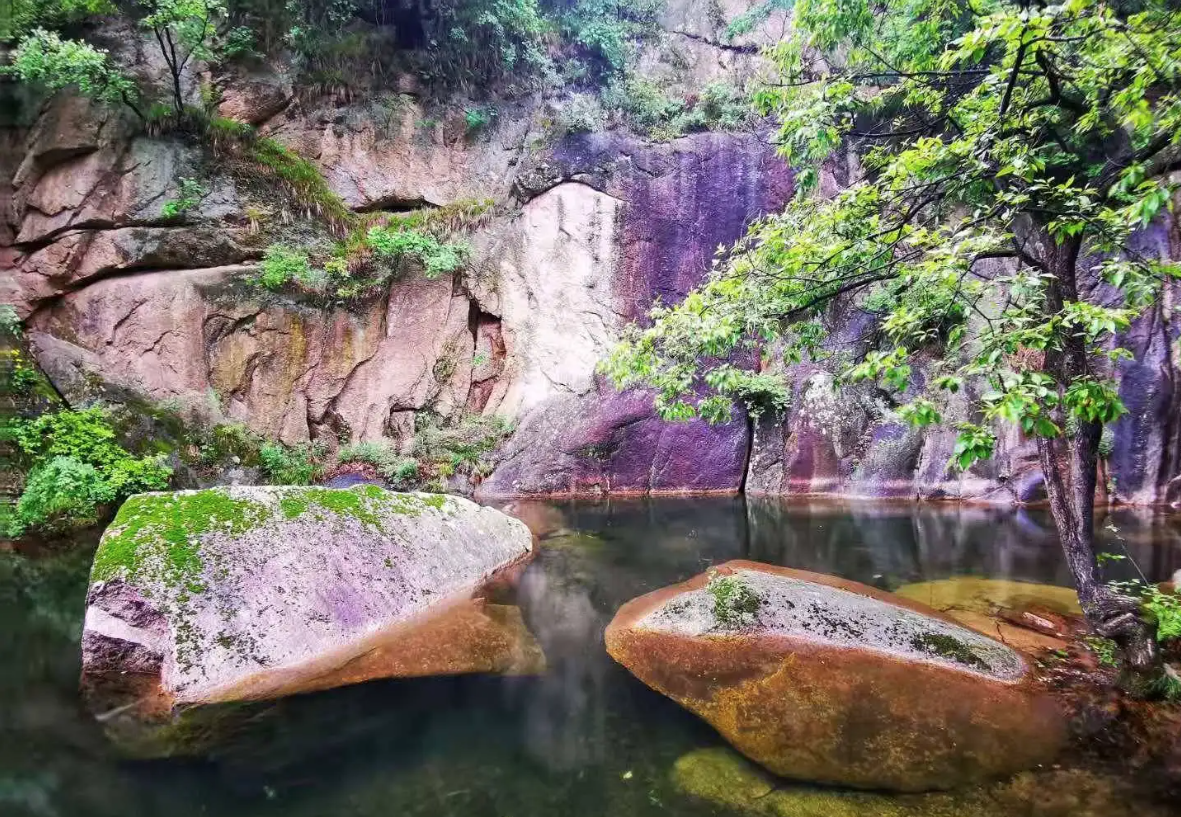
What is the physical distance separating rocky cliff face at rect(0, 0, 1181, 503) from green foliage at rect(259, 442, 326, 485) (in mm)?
555

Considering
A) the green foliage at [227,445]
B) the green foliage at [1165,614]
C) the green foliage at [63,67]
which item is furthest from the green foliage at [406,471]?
the green foliage at [1165,614]

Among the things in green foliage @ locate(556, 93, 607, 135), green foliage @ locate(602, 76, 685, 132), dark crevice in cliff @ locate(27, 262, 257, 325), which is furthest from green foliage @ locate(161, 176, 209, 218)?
green foliage @ locate(602, 76, 685, 132)

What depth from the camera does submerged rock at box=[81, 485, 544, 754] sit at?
4484 millimetres

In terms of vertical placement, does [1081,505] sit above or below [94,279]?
below

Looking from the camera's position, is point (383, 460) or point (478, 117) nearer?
point (383, 460)

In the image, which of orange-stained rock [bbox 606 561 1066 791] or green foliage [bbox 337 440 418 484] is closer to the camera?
orange-stained rock [bbox 606 561 1066 791]

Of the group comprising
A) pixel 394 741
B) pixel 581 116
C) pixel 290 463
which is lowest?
pixel 394 741

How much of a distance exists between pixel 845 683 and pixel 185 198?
15.6 m

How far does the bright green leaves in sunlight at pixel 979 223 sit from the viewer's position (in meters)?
2.83

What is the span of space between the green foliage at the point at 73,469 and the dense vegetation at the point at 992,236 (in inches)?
A: 341

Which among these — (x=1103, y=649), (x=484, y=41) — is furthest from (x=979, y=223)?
(x=484, y=41)

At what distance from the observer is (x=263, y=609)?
5062 mm

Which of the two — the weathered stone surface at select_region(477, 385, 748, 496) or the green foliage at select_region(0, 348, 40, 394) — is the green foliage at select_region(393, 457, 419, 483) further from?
the green foliage at select_region(0, 348, 40, 394)

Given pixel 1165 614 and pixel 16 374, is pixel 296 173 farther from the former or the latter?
pixel 1165 614
